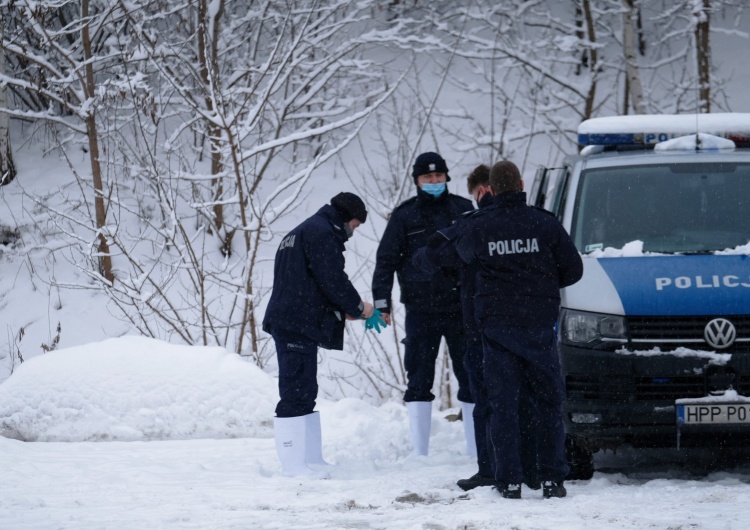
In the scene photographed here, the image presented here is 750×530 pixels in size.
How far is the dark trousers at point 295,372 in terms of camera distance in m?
5.74

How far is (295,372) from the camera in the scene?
5.75 metres

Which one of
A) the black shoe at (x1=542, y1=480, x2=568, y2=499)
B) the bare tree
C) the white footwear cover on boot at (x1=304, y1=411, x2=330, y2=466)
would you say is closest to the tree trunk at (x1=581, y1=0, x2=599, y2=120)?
the bare tree

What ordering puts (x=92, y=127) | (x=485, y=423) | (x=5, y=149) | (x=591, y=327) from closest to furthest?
(x=591, y=327)
(x=485, y=423)
(x=92, y=127)
(x=5, y=149)

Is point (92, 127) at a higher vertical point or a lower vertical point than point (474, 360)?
higher

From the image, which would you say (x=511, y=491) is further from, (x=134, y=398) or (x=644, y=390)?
(x=134, y=398)

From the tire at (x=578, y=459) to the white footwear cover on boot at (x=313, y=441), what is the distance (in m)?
1.50

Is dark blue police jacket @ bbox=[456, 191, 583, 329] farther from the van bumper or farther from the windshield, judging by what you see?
the windshield

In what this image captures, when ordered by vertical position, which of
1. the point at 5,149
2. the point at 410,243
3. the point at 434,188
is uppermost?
the point at 5,149

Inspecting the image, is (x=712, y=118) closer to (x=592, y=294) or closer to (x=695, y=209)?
(x=695, y=209)

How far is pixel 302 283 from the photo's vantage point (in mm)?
5758

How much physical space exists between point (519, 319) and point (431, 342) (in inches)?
56.3

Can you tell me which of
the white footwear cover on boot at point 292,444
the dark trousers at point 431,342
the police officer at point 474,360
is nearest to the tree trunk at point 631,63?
the dark trousers at point 431,342

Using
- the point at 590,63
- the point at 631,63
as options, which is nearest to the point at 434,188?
the point at 631,63

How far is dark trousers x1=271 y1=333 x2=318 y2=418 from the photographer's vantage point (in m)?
5.74
